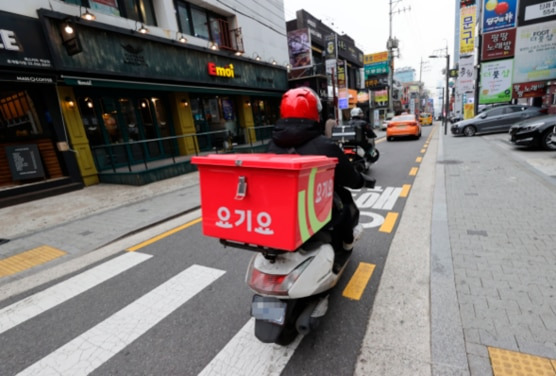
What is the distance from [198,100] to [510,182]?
43.9 feet

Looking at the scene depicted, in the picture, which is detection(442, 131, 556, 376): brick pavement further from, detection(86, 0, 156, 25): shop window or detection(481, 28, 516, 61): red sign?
detection(481, 28, 516, 61): red sign

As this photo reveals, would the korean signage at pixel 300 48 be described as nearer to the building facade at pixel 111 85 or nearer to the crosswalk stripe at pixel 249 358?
the building facade at pixel 111 85

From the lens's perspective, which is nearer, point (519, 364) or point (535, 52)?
point (519, 364)

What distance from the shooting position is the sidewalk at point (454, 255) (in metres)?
2.00

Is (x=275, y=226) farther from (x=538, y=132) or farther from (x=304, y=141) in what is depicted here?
(x=538, y=132)

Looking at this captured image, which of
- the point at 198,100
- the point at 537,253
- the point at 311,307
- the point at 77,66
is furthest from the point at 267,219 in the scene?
the point at 198,100

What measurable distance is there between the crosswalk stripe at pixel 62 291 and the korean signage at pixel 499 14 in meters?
27.1

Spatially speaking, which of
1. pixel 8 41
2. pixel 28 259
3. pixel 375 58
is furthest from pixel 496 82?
pixel 28 259

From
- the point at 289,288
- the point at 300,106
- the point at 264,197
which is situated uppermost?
the point at 300,106

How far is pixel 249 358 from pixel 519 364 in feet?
6.28

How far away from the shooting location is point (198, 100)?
14.2m

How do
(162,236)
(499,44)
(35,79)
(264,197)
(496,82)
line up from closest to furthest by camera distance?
(264,197), (162,236), (35,79), (499,44), (496,82)

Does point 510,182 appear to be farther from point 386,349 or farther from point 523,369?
point 386,349

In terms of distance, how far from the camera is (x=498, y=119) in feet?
49.4
